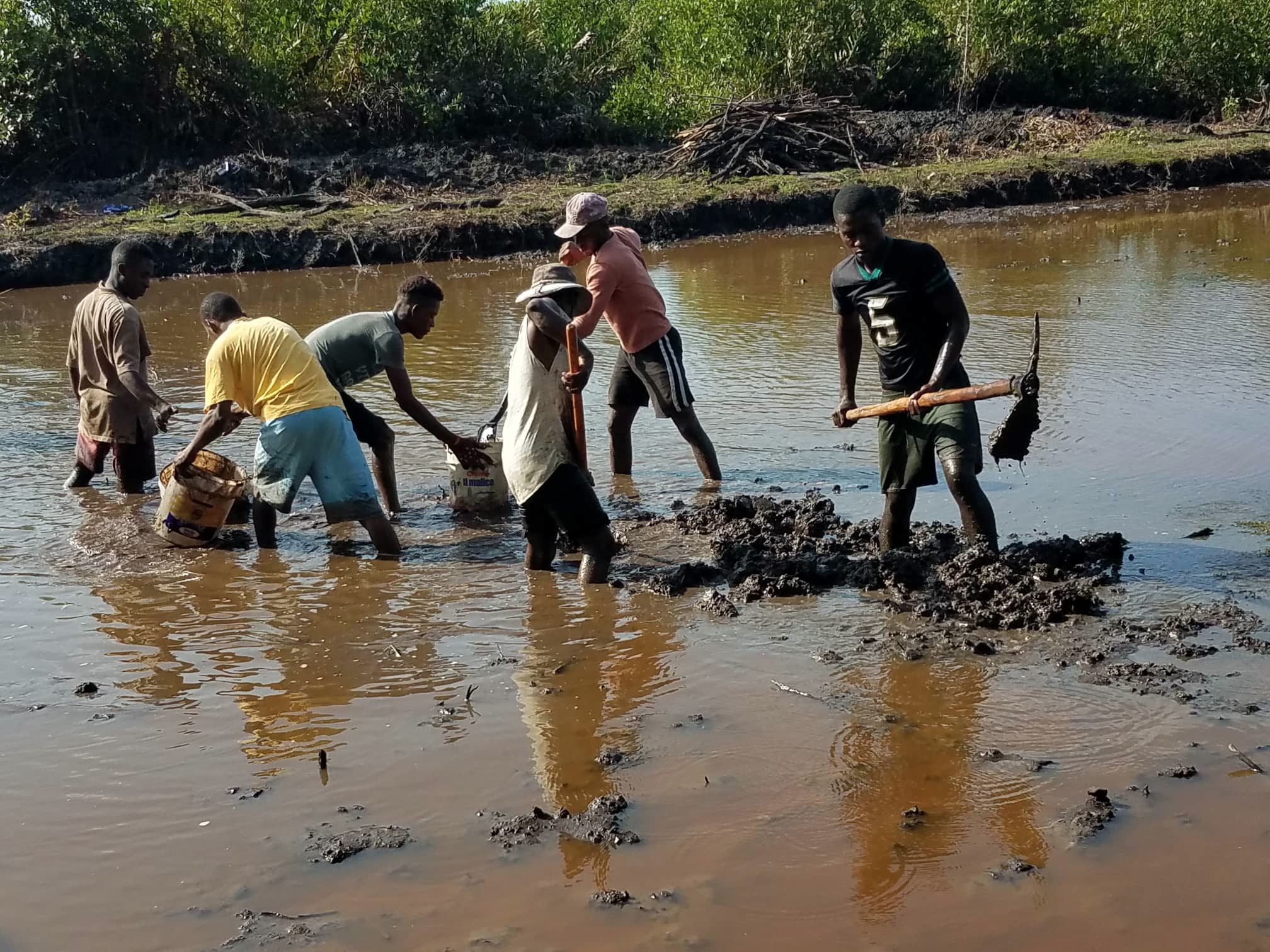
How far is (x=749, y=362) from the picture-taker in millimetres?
10516

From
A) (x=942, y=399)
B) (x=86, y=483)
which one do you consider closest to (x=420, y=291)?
(x=942, y=399)

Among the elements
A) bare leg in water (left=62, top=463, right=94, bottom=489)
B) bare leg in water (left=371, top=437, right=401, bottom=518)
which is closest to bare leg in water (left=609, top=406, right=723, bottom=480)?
bare leg in water (left=371, top=437, right=401, bottom=518)

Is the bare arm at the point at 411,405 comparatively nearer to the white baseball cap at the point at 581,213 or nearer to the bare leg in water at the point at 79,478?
the white baseball cap at the point at 581,213

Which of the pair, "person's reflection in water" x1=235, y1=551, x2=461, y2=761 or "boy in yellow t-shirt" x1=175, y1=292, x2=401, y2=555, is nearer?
"person's reflection in water" x1=235, y1=551, x2=461, y2=761

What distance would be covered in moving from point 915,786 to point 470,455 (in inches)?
143

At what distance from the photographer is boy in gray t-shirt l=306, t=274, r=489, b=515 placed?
6.57m

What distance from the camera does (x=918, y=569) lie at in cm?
562

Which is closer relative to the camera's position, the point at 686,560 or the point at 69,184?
the point at 686,560

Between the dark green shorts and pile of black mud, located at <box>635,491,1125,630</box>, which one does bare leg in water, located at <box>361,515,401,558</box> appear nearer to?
pile of black mud, located at <box>635,491,1125,630</box>

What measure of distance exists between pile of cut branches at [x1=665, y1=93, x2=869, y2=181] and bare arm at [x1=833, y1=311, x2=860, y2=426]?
49.9ft

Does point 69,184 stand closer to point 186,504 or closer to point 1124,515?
point 186,504

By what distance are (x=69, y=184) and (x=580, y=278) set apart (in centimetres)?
984

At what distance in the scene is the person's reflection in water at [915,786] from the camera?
348cm

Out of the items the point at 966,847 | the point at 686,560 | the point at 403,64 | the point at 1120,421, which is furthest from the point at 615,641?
the point at 403,64
